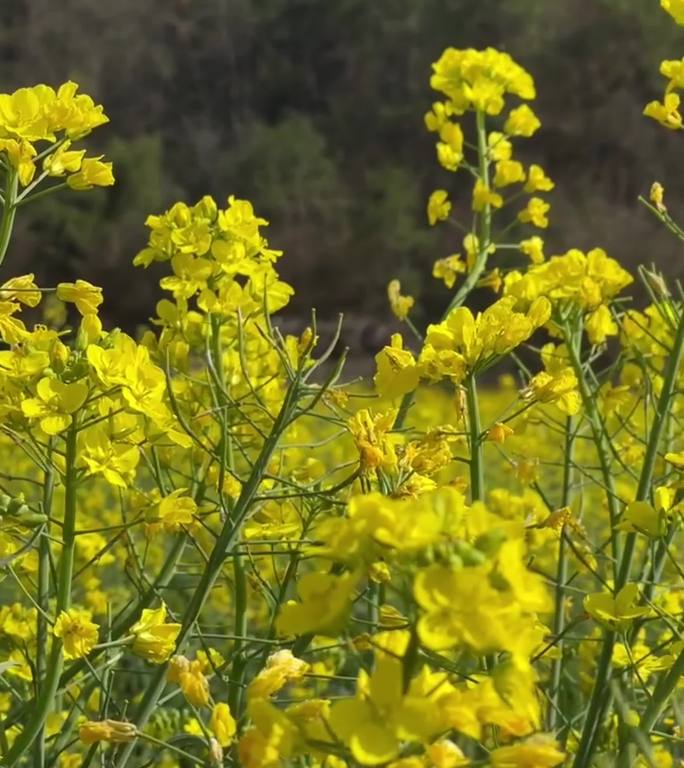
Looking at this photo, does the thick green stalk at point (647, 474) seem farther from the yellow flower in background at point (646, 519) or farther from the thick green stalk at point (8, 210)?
the thick green stalk at point (8, 210)

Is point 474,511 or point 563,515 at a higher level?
point 474,511

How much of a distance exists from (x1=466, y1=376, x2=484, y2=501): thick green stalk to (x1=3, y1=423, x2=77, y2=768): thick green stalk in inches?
16.8

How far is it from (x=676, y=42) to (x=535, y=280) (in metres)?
17.2

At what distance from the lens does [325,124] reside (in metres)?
20.3

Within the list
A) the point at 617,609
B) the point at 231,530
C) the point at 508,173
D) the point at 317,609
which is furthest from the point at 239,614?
the point at 508,173

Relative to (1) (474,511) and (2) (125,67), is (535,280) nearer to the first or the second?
(1) (474,511)

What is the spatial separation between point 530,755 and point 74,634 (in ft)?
1.65

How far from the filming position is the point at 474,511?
71 cm

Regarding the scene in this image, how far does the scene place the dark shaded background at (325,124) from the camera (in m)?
15.7

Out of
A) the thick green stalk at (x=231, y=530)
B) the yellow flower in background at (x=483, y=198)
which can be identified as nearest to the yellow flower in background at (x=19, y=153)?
the thick green stalk at (x=231, y=530)

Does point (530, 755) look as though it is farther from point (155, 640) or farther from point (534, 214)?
point (534, 214)

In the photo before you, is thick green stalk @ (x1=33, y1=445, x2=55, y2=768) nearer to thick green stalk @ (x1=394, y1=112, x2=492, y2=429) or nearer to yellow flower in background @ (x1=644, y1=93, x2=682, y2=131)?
thick green stalk @ (x1=394, y1=112, x2=492, y2=429)

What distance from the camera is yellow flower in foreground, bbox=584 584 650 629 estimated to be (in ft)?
3.78

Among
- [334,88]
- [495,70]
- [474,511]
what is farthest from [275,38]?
[474,511]
